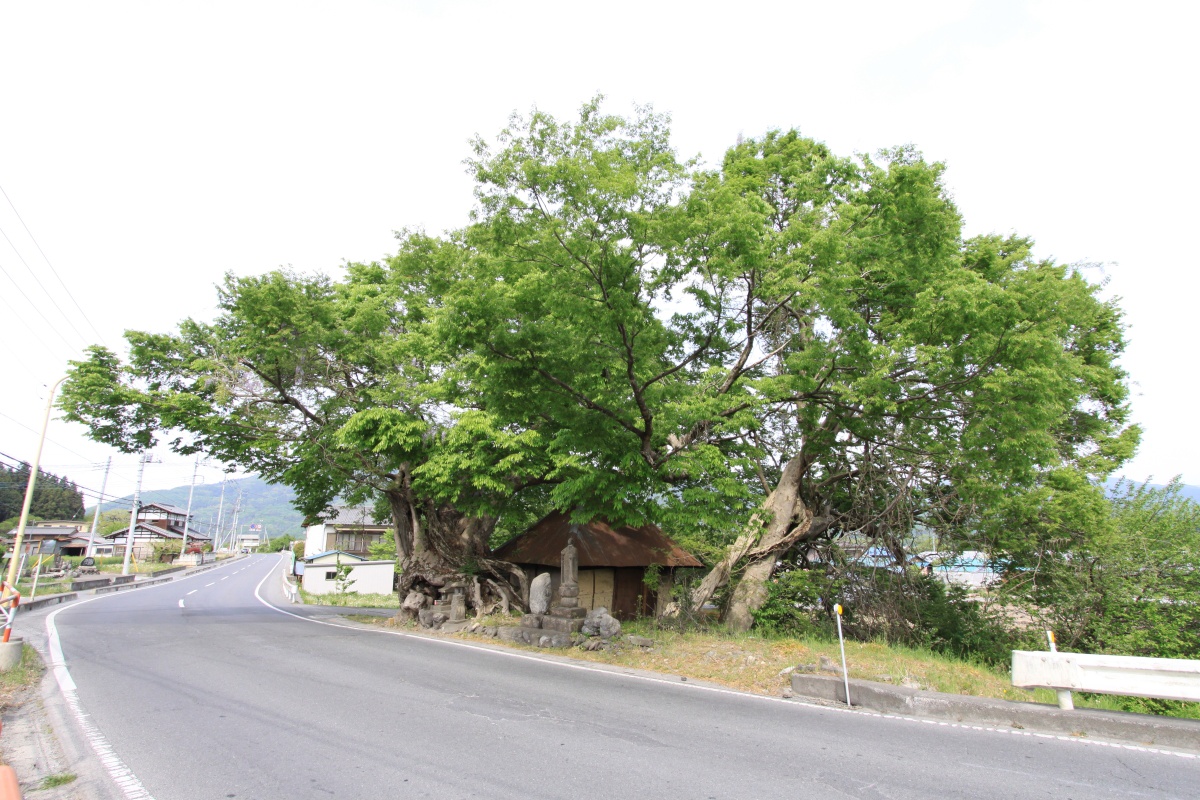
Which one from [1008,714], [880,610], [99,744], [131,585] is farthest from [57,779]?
[131,585]

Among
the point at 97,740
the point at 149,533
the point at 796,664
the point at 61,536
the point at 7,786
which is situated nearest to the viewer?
the point at 7,786

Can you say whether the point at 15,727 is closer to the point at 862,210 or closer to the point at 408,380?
the point at 408,380

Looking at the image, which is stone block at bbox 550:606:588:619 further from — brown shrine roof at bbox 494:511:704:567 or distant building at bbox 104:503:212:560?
distant building at bbox 104:503:212:560

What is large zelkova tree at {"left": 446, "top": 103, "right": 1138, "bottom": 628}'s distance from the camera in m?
10.0

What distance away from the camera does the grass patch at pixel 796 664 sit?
847 cm

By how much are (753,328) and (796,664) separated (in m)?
6.46

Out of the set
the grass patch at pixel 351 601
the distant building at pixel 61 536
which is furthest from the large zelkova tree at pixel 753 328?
the distant building at pixel 61 536

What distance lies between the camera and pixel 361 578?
42.9m

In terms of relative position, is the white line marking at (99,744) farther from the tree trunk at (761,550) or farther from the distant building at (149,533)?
the distant building at (149,533)

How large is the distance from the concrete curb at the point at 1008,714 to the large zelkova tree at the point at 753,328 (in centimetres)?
445

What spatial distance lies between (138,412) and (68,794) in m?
16.3

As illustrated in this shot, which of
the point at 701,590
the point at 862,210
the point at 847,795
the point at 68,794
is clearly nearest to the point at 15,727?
the point at 68,794

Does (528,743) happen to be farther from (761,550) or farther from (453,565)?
(453,565)

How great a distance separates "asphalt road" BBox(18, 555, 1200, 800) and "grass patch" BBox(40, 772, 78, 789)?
39cm
